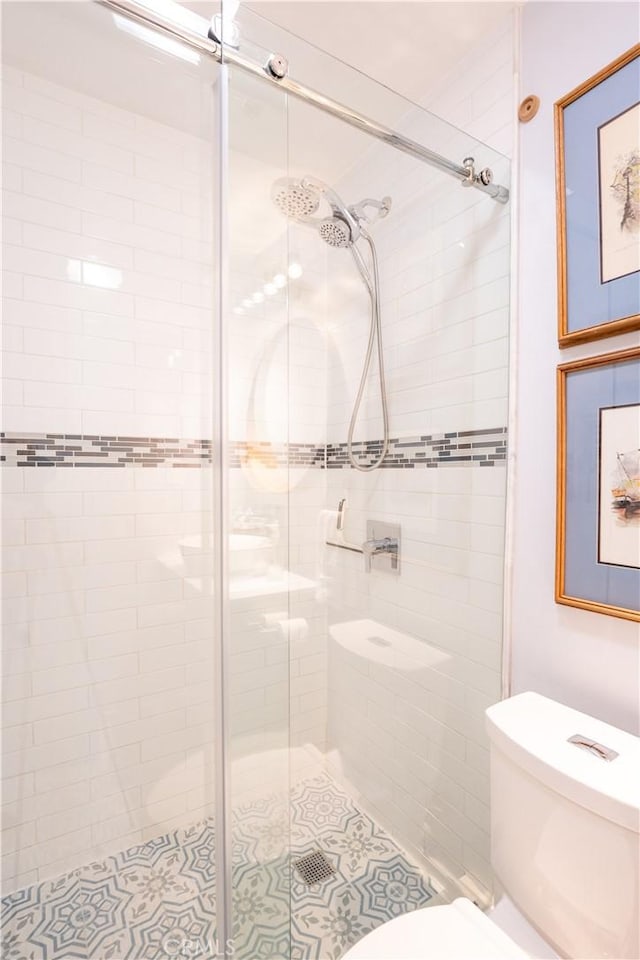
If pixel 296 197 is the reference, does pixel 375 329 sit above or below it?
below

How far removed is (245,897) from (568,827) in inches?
28.1

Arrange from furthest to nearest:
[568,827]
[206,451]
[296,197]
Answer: [206,451] → [296,197] → [568,827]

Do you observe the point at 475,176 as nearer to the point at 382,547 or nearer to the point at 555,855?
the point at 382,547

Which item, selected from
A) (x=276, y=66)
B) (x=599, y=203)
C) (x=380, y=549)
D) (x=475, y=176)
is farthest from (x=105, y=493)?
(x=599, y=203)

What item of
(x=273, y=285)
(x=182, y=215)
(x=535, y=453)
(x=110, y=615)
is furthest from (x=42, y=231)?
(x=535, y=453)

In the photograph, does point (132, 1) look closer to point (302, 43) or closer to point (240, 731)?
point (302, 43)

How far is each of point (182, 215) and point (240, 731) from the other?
5.21 ft

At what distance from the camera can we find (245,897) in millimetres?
1037

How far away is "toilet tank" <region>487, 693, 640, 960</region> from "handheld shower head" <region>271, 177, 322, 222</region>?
4.15 ft

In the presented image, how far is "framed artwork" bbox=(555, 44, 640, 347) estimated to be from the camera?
0.97m

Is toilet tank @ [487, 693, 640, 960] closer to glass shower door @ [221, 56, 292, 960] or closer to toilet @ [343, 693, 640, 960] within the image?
toilet @ [343, 693, 640, 960]

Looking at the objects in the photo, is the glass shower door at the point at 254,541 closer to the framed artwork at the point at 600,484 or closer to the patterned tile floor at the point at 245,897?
the patterned tile floor at the point at 245,897

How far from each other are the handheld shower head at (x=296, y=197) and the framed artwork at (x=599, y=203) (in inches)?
23.6

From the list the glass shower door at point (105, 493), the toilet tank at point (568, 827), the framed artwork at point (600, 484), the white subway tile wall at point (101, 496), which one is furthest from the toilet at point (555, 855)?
the white subway tile wall at point (101, 496)
